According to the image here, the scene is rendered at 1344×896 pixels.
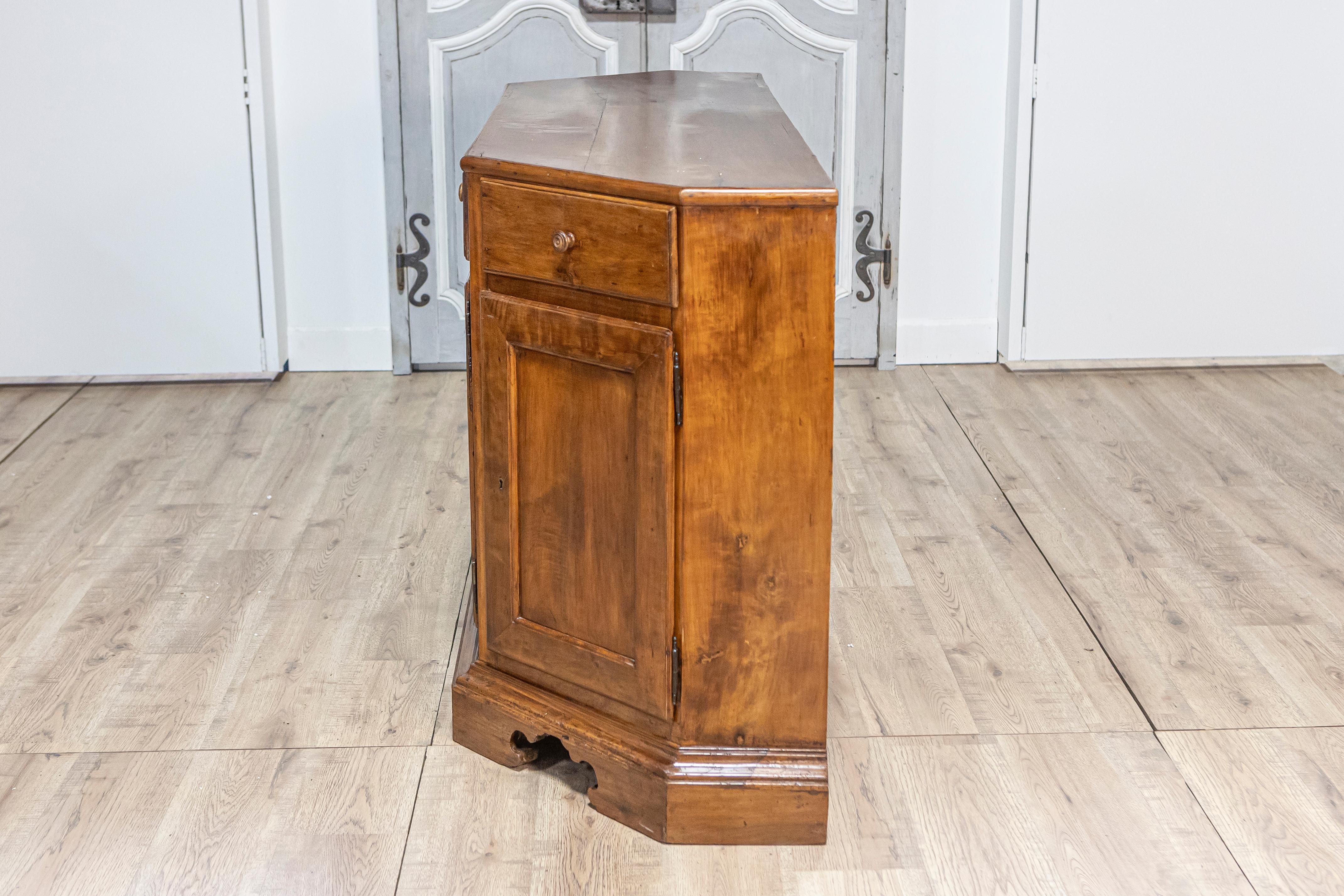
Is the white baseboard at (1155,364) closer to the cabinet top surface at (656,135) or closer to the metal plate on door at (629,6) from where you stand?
the metal plate on door at (629,6)

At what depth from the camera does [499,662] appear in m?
2.16

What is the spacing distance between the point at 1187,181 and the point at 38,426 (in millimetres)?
3452

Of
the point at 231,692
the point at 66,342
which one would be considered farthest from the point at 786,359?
the point at 66,342

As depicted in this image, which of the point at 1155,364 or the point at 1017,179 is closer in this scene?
the point at 1017,179

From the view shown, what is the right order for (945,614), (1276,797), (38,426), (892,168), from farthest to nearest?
(892,168)
(38,426)
(945,614)
(1276,797)

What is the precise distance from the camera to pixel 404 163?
159 inches

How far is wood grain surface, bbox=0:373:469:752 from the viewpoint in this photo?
2309 mm

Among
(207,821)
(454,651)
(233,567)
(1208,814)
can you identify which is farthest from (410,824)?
(1208,814)

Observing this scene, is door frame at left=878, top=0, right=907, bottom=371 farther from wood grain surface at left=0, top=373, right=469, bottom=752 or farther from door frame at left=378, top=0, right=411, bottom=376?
door frame at left=378, top=0, right=411, bottom=376

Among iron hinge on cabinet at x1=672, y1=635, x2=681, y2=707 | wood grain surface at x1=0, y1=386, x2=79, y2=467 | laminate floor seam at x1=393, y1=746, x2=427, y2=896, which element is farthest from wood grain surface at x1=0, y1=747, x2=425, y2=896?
wood grain surface at x1=0, y1=386, x2=79, y2=467

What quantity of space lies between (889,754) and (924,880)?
0.33m

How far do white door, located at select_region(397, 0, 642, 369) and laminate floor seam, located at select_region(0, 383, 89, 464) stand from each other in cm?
109

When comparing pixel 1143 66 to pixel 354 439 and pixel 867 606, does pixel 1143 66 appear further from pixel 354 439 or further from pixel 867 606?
pixel 354 439

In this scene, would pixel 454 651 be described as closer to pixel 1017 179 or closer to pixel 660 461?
pixel 660 461
